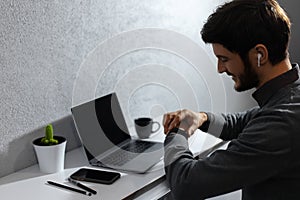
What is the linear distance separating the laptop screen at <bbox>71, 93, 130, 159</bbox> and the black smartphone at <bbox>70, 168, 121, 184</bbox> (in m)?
0.14

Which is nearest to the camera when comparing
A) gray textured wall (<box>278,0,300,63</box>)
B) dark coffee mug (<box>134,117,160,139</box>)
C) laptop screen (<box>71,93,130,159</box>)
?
laptop screen (<box>71,93,130,159</box>)

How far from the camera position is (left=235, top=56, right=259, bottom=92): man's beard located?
4.43 ft

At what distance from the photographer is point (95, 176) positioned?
61.6 inches

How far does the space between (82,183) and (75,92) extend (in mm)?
443

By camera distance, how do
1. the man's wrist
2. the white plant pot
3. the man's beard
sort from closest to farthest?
the man's beard → the man's wrist → the white plant pot

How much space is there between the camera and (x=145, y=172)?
160 centimetres

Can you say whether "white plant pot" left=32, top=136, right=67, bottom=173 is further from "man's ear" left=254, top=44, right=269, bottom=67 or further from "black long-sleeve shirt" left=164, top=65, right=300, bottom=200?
"man's ear" left=254, top=44, right=269, bottom=67

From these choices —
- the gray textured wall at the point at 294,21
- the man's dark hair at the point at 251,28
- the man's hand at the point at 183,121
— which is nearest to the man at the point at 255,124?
the man's dark hair at the point at 251,28

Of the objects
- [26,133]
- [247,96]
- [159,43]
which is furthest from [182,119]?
[247,96]

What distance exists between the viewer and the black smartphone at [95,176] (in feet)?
5.03

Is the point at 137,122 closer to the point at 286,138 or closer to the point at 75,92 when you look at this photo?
the point at 75,92

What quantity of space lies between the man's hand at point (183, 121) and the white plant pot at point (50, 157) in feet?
1.15

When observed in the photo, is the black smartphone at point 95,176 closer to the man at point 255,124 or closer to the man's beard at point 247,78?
the man at point 255,124

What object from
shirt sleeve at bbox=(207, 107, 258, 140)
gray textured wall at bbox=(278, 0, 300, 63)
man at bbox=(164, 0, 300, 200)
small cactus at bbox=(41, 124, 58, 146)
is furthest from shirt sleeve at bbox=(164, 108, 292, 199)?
gray textured wall at bbox=(278, 0, 300, 63)
